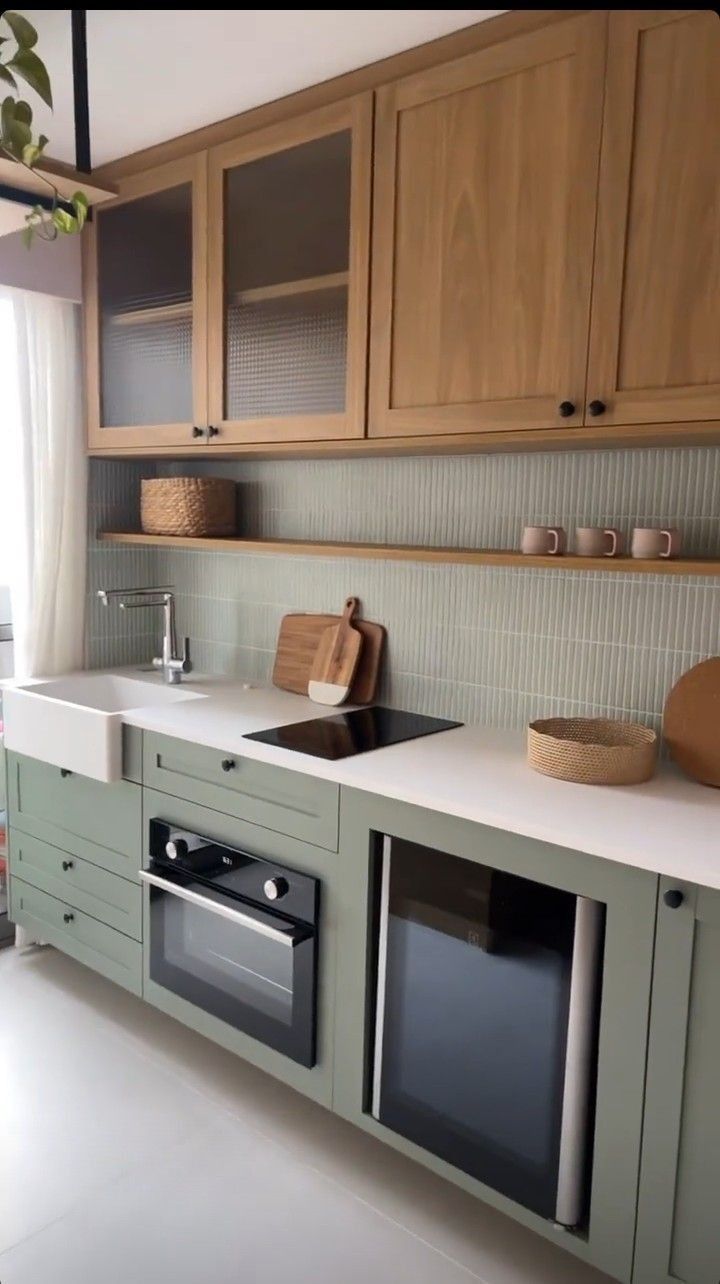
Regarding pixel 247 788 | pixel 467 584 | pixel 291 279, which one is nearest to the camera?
pixel 247 788

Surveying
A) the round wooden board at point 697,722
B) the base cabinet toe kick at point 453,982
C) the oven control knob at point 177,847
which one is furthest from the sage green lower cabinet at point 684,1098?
the oven control knob at point 177,847

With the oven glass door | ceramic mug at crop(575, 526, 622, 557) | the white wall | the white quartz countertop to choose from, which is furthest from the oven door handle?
the white wall

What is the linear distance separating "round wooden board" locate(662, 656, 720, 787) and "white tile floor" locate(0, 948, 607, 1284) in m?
0.97

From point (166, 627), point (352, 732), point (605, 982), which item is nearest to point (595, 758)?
point (605, 982)

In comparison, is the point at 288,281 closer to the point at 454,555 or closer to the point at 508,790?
the point at 454,555

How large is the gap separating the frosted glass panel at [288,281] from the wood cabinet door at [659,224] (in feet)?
2.11

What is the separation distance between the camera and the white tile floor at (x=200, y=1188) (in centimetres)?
170

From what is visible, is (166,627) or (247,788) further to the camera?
(166,627)

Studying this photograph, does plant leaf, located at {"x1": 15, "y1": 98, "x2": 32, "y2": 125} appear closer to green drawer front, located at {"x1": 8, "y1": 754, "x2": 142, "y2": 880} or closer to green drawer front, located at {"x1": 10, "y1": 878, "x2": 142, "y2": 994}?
green drawer front, located at {"x1": 8, "y1": 754, "x2": 142, "y2": 880}

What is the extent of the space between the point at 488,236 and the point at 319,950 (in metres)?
1.51

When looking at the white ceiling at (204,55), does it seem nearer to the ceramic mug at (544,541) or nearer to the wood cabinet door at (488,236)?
the wood cabinet door at (488,236)

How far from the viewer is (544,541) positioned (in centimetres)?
193

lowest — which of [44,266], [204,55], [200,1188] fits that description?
[200,1188]

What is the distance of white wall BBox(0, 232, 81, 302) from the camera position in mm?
2469
